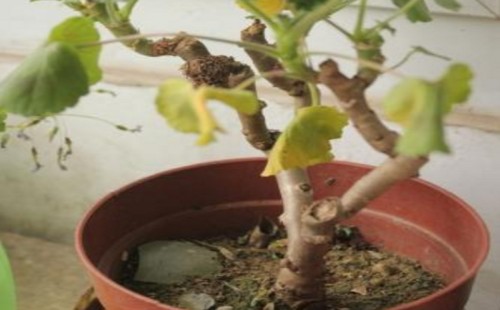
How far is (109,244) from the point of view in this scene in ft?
2.63

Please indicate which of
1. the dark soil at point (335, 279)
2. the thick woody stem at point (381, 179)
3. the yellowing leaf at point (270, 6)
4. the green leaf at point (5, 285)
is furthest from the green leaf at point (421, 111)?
the green leaf at point (5, 285)

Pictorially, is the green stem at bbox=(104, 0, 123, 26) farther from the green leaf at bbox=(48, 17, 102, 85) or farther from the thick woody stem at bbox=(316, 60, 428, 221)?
the thick woody stem at bbox=(316, 60, 428, 221)

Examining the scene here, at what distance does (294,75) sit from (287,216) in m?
0.17

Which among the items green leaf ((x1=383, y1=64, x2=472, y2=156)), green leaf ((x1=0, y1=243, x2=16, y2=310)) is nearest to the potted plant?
green leaf ((x1=383, y1=64, x2=472, y2=156))

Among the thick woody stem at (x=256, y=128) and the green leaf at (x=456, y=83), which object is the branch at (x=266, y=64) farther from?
the green leaf at (x=456, y=83)

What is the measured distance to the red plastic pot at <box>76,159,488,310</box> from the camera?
759 mm

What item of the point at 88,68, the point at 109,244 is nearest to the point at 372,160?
the point at 109,244

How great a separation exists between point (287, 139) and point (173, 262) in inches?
9.7

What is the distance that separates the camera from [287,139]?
0.63 meters

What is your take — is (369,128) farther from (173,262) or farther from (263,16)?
(173,262)

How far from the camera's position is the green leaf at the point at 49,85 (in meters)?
0.53

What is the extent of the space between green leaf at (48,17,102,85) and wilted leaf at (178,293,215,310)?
0.78 ft

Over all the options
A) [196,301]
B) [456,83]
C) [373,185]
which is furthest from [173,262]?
[456,83]

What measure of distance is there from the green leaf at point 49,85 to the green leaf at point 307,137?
164 mm
